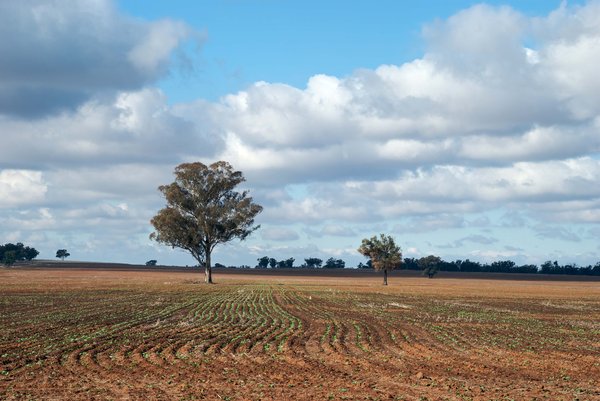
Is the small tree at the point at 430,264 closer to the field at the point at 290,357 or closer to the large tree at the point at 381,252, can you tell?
the large tree at the point at 381,252

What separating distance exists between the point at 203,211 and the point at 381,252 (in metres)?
30.9

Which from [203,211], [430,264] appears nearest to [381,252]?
[203,211]

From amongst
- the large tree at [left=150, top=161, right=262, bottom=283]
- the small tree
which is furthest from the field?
the small tree

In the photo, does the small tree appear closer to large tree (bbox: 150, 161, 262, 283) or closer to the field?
large tree (bbox: 150, 161, 262, 283)

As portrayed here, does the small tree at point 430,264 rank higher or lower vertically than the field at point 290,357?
higher

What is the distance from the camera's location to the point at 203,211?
10369 cm

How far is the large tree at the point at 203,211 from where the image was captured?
103 metres

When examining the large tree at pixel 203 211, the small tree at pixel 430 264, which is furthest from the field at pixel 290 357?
the small tree at pixel 430 264

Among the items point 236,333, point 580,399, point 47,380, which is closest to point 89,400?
point 47,380

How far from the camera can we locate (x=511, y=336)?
105ft

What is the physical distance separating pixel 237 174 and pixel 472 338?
78373 mm

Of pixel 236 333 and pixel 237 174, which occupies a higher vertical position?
pixel 237 174

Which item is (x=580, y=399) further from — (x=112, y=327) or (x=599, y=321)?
(x=599, y=321)

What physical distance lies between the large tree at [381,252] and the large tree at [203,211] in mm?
20857
